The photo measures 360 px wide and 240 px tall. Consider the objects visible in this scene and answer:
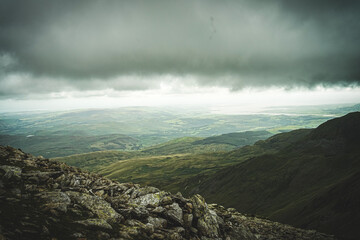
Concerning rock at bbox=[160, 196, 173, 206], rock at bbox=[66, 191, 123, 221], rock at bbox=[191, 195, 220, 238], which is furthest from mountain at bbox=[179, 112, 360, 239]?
rock at bbox=[66, 191, 123, 221]

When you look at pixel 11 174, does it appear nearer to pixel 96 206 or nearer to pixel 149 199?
pixel 96 206

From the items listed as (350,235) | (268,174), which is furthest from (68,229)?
(268,174)

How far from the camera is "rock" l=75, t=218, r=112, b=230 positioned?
2015 cm

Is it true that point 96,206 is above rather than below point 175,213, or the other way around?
above

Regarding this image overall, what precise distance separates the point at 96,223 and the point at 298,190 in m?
149

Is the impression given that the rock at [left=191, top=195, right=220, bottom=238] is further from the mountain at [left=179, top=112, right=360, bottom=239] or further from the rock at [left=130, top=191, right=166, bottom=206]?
the mountain at [left=179, top=112, right=360, bottom=239]

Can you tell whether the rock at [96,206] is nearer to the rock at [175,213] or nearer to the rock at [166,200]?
the rock at [175,213]

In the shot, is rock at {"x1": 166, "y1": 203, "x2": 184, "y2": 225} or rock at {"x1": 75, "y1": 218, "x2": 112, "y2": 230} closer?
rock at {"x1": 75, "y1": 218, "x2": 112, "y2": 230}

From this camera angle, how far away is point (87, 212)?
902 inches

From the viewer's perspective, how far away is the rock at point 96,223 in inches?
793

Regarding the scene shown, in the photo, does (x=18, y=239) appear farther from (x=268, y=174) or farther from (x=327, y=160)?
(x=327, y=160)

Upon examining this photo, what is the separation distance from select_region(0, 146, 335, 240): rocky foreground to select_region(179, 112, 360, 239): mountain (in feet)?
188

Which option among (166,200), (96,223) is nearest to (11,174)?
(96,223)

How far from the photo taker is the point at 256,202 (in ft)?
425
